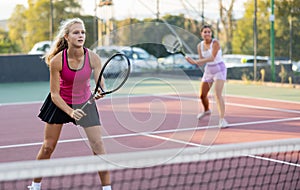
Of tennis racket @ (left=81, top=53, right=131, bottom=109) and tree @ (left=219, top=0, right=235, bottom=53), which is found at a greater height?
tree @ (left=219, top=0, right=235, bottom=53)

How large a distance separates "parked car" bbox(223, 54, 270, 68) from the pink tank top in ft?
44.9

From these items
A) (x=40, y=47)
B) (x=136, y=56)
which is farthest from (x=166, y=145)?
(x=40, y=47)

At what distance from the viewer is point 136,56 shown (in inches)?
914

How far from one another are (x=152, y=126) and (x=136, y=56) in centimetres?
1241

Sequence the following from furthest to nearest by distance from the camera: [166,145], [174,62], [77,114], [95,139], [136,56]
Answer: [136,56], [174,62], [166,145], [95,139], [77,114]

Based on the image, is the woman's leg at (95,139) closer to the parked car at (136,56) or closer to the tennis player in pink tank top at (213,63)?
the tennis player in pink tank top at (213,63)

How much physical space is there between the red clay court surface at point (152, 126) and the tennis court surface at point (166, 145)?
0.01 metres

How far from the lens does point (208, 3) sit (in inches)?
832

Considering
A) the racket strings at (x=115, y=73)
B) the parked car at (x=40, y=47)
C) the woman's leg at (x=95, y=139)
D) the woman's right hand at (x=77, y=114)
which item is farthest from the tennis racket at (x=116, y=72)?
the parked car at (x=40, y=47)

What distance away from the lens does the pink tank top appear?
5852 mm

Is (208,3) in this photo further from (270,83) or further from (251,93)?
(251,93)

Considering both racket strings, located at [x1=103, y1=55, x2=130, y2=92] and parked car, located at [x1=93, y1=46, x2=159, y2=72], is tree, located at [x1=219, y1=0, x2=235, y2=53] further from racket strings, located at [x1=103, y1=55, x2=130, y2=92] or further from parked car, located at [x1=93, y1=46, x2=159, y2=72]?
racket strings, located at [x1=103, y1=55, x2=130, y2=92]

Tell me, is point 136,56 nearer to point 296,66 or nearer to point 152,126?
point 296,66

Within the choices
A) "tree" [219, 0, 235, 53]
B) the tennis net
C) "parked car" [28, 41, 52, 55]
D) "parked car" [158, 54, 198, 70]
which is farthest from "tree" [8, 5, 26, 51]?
the tennis net
